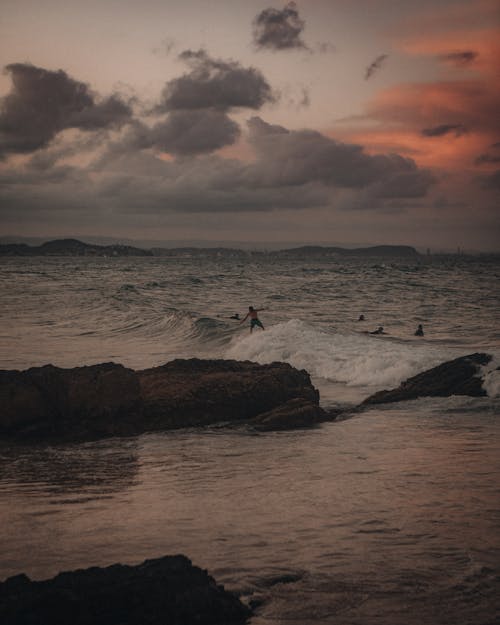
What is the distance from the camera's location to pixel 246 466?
8.64 metres

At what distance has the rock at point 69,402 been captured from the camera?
33.9 feet

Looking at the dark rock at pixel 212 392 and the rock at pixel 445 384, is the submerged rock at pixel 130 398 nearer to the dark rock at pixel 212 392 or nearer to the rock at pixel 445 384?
the dark rock at pixel 212 392

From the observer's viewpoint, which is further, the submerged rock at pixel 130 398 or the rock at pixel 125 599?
the submerged rock at pixel 130 398

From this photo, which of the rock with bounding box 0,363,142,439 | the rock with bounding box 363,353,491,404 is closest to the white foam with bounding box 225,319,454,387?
the rock with bounding box 363,353,491,404

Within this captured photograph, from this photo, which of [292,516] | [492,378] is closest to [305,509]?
[292,516]

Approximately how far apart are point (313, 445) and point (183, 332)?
18.5 metres

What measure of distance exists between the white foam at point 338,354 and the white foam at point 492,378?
118 inches

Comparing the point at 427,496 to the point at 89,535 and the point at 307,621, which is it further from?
the point at 89,535

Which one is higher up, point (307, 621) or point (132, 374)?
point (132, 374)

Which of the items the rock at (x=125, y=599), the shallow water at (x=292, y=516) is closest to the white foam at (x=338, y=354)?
the shallow water at (x=292, y=516)

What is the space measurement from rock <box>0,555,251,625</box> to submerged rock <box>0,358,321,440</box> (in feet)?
20.1

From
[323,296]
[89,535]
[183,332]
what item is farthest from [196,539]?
[323,296]

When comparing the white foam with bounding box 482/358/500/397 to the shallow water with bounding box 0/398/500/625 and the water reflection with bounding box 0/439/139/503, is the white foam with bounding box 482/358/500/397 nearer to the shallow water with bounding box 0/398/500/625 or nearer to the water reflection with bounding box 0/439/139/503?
the shallow water with bounding box 0/398/500/625

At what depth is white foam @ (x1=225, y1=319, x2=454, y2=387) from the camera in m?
16.6
